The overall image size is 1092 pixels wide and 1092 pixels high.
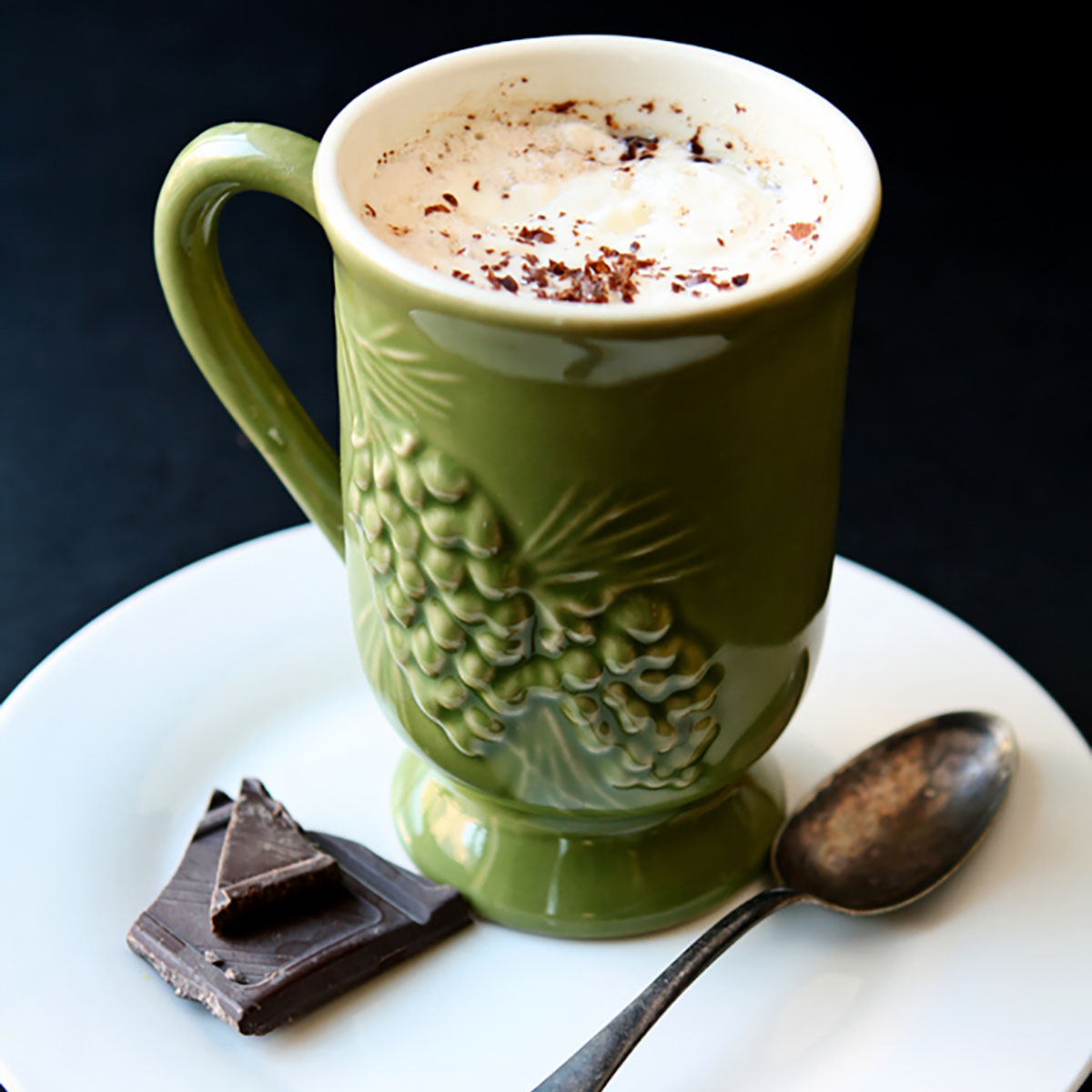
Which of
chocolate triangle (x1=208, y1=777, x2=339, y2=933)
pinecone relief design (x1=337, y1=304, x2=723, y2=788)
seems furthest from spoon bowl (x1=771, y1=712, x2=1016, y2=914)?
chocolate triangle (x1=208, y1=777, x2=339, y2=933)

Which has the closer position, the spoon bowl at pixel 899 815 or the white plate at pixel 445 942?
the white plate at pixel 445 942

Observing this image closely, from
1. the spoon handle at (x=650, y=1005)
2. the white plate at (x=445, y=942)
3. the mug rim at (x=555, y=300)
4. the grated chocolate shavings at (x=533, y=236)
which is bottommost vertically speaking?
the white plate at (x=445, y=942)

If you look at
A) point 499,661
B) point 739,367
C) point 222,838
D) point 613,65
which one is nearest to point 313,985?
point 222,838

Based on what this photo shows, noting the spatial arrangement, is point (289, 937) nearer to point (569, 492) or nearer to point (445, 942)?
point (445, 942)

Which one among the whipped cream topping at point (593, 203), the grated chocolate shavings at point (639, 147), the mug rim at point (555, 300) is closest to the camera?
the mug rim at point (555, 300)

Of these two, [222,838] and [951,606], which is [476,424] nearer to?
[222,838]

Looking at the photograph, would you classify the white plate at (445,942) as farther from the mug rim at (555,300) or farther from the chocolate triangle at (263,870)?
the mug rim at (555,300)

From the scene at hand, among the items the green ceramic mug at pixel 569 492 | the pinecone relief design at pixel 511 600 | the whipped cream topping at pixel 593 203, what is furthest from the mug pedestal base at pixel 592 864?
the whipped cream topping at pixel 593 203
